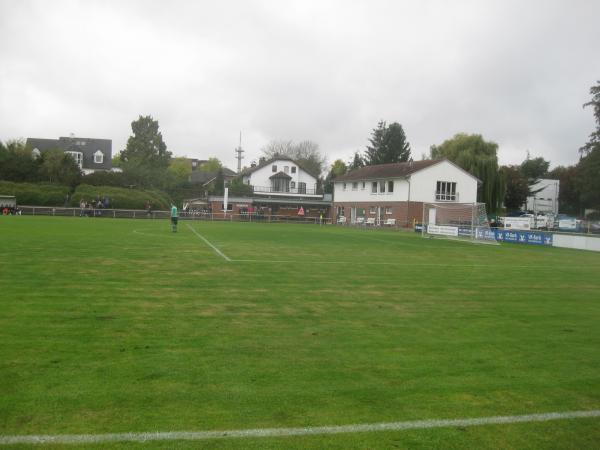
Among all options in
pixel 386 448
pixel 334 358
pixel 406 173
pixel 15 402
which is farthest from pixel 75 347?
pixel 406 173

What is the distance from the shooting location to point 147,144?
90.8 meters

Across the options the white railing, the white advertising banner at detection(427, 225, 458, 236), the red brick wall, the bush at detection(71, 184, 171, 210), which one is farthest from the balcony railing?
the white advertising banner at detection(427, 225, 458, 236)

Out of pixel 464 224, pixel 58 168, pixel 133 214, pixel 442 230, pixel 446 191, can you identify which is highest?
pixel 58 168

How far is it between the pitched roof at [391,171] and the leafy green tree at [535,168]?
149ft

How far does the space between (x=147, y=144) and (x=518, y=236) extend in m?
70.6

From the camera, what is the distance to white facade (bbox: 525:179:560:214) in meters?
89.9

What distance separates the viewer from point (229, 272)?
13.8 m

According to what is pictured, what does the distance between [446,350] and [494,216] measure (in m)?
60.9

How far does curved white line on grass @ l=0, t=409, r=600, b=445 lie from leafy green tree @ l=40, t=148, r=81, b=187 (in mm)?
61964

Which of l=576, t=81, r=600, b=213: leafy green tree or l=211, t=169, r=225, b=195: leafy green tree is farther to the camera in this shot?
l=211, t=169, r=225, b=195: leafy green tree

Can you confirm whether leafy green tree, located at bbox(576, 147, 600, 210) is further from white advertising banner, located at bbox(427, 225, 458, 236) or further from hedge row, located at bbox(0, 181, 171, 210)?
hedge row, located at bbox(0, 181, 171, 210)

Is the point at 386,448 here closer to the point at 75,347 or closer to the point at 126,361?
the point at 126,361

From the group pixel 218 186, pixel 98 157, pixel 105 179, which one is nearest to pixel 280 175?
pixel 218 186

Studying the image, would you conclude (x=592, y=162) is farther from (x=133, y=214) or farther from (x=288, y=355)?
(x=288, y=355)
